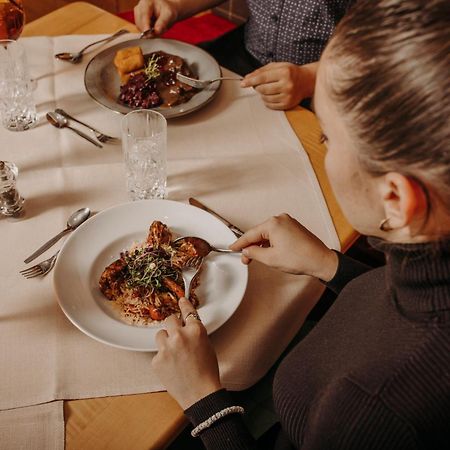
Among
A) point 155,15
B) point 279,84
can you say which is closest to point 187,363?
point 279,84

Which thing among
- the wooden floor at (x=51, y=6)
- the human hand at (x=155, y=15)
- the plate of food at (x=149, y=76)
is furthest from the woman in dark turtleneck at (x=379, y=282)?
the wooden floor at (x=51, y=6)

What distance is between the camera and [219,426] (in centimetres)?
86

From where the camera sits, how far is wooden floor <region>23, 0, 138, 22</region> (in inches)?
131

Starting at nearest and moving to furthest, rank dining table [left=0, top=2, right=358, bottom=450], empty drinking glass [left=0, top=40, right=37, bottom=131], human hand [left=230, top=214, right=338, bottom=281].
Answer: dining table [left=0, top=2, right=358, bottom=450], human hand [left=230, top=214, right=338, bottom=281], empty drinking glass [left=0, top=40, right=37, bottom=131]

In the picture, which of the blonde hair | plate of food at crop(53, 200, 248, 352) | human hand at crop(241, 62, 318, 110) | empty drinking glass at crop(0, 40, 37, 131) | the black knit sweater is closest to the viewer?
the blonde hair

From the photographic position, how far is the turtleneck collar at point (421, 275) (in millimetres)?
708

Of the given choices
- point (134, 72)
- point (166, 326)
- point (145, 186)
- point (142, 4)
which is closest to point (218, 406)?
point (166, 326)

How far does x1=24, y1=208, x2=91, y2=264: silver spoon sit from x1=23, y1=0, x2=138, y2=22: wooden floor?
2575 mm

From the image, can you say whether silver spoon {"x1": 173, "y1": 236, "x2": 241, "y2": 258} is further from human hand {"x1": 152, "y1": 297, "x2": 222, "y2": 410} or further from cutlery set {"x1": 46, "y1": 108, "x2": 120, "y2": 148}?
cutlery set {"x1": 46, "y1": 108, "x2": 120, "y2": 148}

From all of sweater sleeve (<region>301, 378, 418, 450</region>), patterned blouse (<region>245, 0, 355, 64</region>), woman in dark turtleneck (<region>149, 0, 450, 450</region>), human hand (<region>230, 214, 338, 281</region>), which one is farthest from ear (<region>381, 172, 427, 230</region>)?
patterned blouse (<region>245, 0, 355, 64</region>)

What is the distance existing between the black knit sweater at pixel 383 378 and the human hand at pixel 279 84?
73 centimetres

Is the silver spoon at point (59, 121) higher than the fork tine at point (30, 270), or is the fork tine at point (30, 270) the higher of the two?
the silver spoon at point (59, 121)

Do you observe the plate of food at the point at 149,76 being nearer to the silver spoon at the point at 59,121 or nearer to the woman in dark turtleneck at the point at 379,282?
the silver spoon at the point at 59,121

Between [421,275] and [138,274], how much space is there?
1.63 ft
